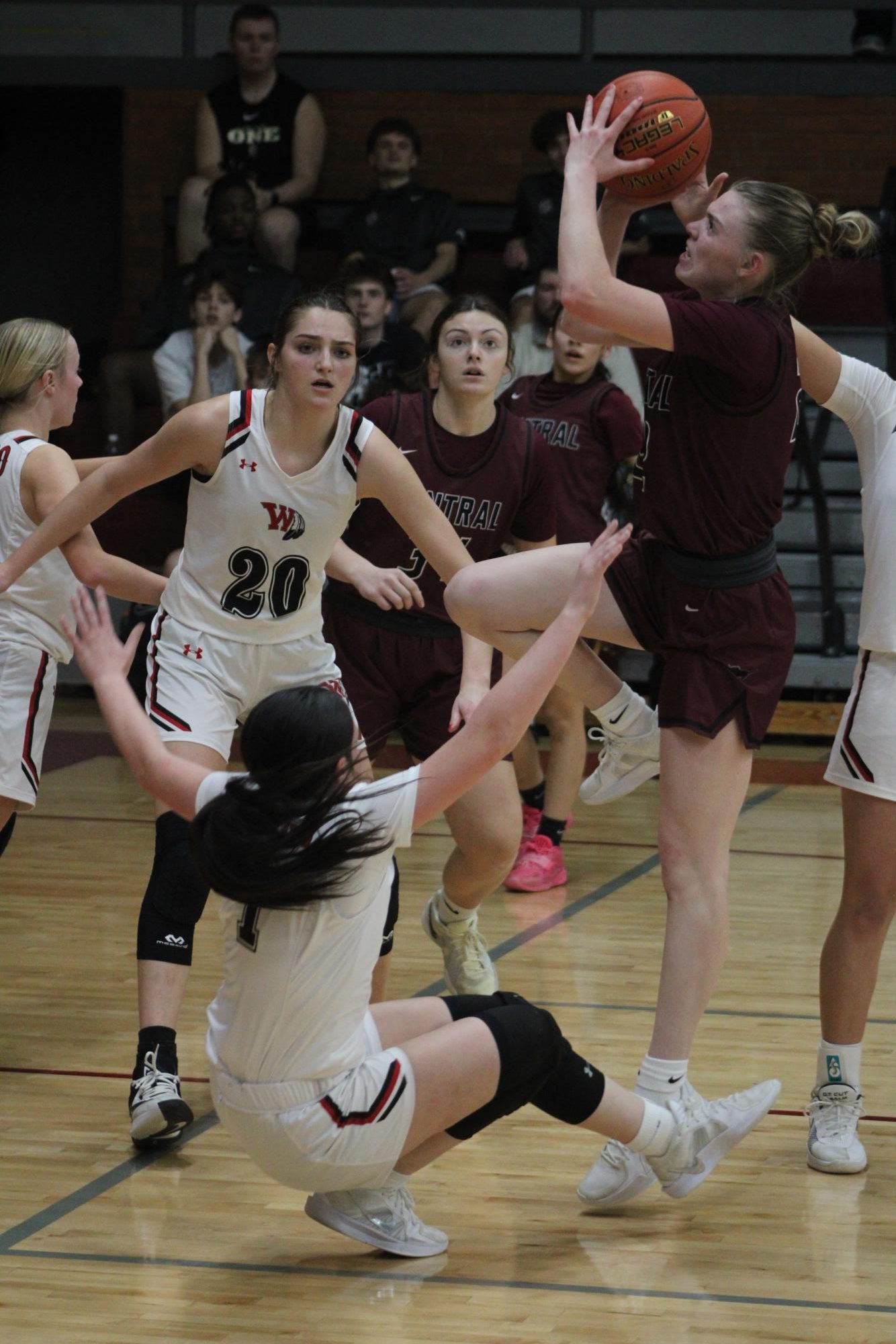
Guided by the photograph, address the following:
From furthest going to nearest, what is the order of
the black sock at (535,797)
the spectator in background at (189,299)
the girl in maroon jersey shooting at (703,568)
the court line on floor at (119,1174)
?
the spectator in background at (189,299) < the black sock at (535,797) < the girl in maroon jersey shooting at (703,568) < the court line on floor at (119,1174)

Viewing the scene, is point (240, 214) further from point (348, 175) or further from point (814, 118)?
point (814, 118)

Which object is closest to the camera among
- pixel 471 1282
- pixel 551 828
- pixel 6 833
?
pixel 471 1282

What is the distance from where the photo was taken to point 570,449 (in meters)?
6.46

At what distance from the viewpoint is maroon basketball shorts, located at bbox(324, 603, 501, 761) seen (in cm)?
450

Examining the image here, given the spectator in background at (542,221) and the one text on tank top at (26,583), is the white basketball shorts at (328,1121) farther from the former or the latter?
the spectator in background at (542,221)

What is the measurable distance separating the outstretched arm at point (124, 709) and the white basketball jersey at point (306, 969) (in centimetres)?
6

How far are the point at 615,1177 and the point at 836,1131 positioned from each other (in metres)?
0.54

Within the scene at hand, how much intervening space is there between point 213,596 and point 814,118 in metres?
8.33

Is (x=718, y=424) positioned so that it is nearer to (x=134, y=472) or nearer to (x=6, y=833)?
(x=134, y=472)

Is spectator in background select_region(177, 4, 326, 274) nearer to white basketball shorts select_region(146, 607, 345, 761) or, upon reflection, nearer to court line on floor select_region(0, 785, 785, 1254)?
court line on floor select_region(0, 785, 785, 1254)

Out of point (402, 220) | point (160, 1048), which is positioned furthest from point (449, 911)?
point (402, 220)

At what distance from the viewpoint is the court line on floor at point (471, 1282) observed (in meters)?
2.76

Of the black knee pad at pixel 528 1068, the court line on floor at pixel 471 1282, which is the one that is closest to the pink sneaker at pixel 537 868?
the black knee pad at pixel 528 1068

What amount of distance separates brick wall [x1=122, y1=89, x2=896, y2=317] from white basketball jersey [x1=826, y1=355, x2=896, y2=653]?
7788mm
